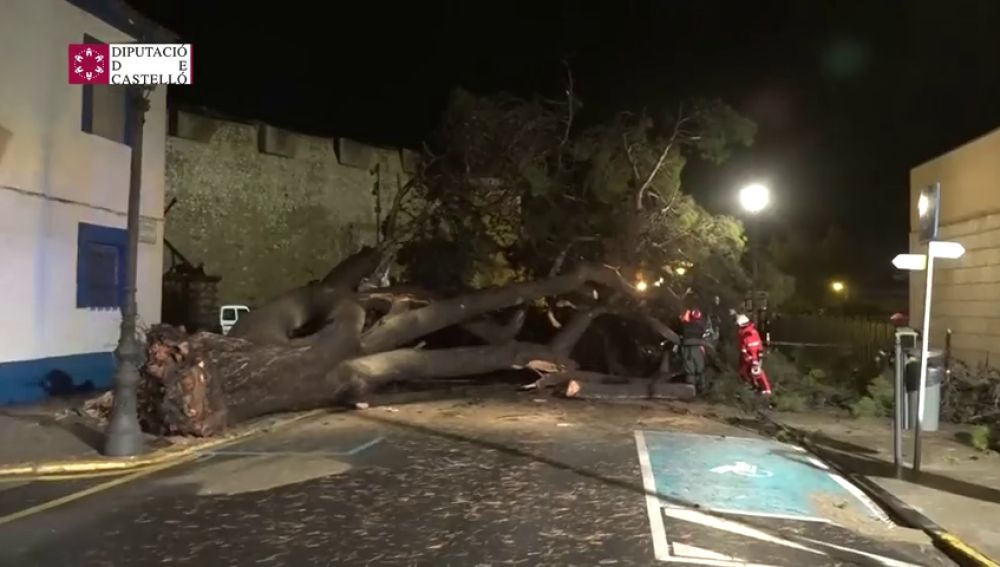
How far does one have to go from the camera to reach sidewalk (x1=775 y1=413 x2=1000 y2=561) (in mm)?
8844

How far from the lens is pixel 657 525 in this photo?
8.62 m

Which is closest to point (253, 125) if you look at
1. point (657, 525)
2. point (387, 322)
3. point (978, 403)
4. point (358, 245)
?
point (358, 245)

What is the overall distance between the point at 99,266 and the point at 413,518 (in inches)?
439

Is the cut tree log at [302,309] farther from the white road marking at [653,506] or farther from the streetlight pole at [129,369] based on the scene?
the white road marking at [653,506]

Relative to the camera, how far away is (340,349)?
1655 cm

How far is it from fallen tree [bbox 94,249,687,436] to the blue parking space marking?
5295 mm

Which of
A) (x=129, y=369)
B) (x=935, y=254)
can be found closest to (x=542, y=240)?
(x=935, y=254)

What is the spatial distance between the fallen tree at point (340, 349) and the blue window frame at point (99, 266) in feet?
10.9

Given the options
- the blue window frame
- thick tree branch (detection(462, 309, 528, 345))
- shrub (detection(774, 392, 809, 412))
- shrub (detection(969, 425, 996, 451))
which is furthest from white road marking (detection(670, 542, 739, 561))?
thick tree branch (detection(462, 309, 528, 345))

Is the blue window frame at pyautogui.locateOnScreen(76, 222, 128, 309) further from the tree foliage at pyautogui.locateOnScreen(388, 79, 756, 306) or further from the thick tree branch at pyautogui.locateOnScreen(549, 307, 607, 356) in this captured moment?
the thick tree branch at pyautogui.locateOnScreen(549, 307, 607, 356)

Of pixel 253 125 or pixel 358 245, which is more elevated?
pixel 253 125

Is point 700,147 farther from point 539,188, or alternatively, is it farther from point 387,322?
point 387,322

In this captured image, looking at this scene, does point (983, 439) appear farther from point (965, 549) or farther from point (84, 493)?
point (84, 493)

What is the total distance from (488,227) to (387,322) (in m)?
4.63
